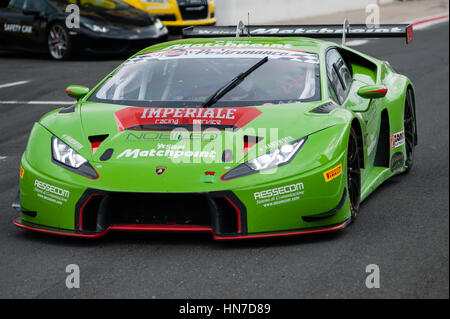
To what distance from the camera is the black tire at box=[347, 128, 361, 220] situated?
566cm

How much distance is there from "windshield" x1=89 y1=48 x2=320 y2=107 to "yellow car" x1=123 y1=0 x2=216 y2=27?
38.5 ft

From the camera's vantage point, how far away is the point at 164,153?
5.24 metres

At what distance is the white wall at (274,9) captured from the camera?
75.0ft

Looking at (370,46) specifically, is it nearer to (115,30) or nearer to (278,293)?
(115,30)

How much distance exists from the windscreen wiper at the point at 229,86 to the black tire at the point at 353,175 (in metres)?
0.88

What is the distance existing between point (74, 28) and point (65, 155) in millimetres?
9910

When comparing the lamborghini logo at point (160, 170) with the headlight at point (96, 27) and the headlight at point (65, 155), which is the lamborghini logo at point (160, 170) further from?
the headlight at point (96, 27)

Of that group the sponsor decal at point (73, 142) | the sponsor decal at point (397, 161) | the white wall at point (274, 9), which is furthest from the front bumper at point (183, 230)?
the white wall at point (274, 9)

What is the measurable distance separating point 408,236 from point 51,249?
2.07 m

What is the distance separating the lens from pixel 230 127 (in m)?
5.41

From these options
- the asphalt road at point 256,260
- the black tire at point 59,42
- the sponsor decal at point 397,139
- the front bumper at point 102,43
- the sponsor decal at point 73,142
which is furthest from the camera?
the black tire at point 59,42

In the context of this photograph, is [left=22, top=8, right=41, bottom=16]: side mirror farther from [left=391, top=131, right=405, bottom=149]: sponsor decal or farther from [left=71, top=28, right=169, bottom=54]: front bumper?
[left=391, top=131, right=405, bottom=149]: sponsor decal

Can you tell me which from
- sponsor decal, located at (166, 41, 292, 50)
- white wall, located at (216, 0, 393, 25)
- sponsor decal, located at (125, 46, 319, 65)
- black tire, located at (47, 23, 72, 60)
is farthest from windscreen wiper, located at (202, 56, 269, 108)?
white wall, located at (216, 0, 393, 25)

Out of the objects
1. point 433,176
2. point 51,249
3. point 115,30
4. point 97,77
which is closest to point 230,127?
point 51,249
